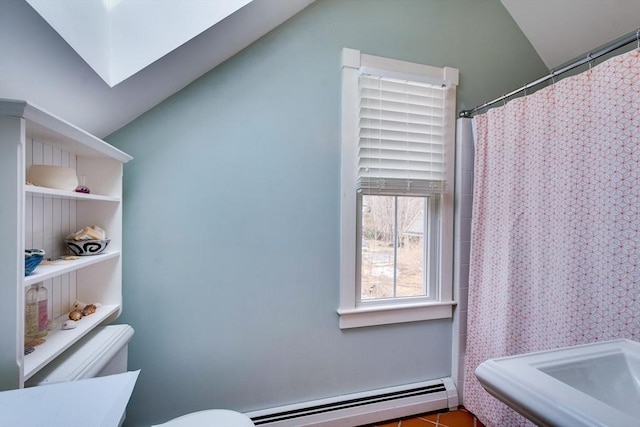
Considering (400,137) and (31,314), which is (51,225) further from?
(400,137)

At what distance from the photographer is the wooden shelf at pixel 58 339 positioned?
2.49ft

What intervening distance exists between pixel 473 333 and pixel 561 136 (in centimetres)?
123

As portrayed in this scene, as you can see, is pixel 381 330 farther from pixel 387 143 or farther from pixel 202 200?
pixel 202 200

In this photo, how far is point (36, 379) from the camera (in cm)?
83

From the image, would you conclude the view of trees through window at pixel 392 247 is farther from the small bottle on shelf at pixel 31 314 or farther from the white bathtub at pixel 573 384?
the small bottle on shelf at pixel 31 314

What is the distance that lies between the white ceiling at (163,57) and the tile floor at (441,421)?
2.15 meters

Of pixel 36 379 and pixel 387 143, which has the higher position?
pixel 387 143

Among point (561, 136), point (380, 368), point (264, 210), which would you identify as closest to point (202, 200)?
point (264, 210)

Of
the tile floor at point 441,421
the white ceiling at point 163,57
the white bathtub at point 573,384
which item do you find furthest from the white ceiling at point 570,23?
Answer: the tile floor at point 441,421

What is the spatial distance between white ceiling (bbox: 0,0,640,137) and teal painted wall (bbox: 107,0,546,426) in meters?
0.11

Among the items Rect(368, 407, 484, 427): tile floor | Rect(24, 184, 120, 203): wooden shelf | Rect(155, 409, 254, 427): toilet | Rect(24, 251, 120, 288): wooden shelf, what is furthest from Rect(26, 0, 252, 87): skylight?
Rect(368, 407, 484, 427): tile floor

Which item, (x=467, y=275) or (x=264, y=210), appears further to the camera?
(x=467, y=275)

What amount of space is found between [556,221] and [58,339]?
2.11m

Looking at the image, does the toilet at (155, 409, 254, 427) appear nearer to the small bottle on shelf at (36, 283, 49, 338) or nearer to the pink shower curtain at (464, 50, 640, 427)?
the small bottle on shelf at (36, 283, 49, 338)
